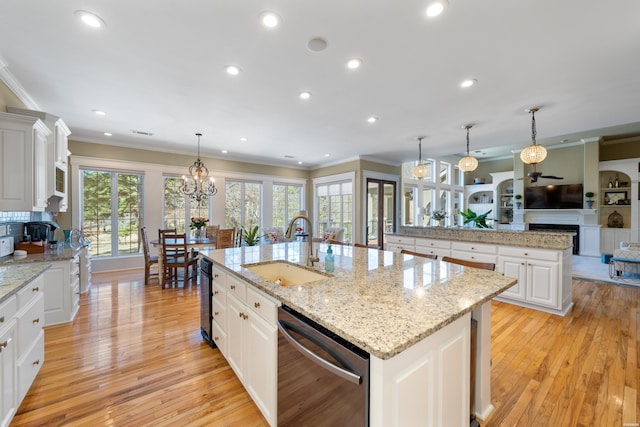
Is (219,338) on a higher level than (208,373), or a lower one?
higher

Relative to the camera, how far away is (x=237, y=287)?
75.6 inches

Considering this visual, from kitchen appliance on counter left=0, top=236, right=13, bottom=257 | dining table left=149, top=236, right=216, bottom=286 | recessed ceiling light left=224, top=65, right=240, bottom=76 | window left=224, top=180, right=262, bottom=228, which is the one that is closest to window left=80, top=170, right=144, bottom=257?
dining table left=149, top=236, right=216, bottom=286

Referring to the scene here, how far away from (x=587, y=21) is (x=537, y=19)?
1.25 ft

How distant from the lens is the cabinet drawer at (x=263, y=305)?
4.81ft

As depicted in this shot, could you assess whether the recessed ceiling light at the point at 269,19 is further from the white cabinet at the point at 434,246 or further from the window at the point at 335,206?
the window at the point at 335,206

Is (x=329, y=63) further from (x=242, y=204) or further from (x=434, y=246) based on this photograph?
(x=242, y=204)

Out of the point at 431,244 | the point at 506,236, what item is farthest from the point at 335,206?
the point at 506,236

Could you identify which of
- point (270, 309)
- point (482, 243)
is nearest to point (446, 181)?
point (482, 243)

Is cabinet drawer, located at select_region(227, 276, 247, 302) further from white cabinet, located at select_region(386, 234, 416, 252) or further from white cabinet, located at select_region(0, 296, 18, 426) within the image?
white cabinet, located at select_region(386, 234, 416, 252)

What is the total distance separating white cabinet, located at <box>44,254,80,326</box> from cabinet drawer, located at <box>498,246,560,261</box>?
5.52 m

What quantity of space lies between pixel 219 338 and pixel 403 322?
189cm

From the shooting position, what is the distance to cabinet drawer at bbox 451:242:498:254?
382 cm

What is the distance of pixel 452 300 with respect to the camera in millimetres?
1328

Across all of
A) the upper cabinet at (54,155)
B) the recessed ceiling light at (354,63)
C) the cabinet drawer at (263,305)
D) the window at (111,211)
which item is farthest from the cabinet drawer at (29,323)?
the window at (111,211)
